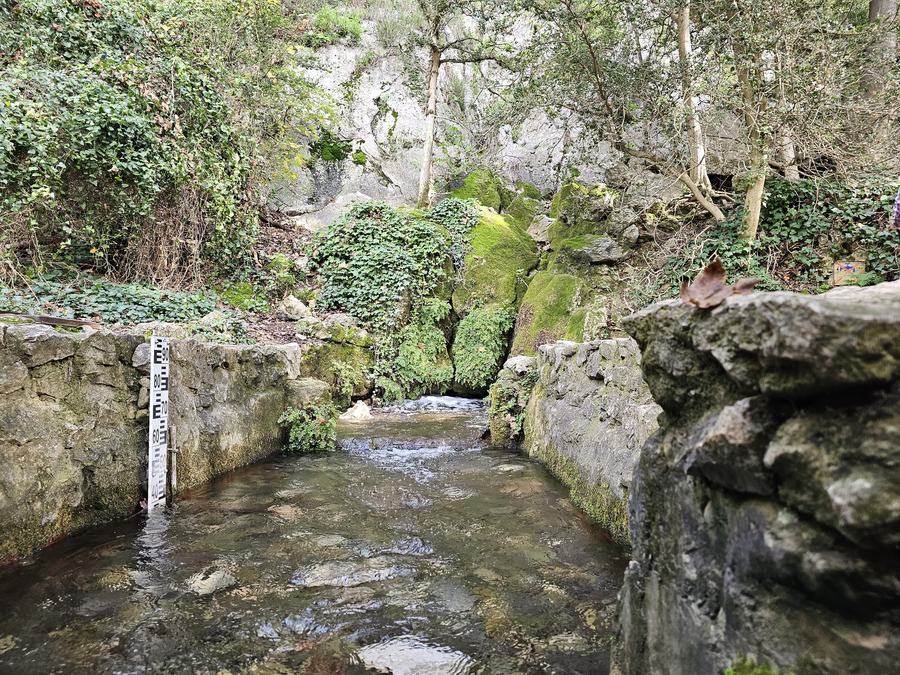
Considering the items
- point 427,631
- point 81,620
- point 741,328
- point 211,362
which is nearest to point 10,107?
point 211,362

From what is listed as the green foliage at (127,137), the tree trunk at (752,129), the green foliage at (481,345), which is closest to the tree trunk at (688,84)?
the tree trunk at (752,129)

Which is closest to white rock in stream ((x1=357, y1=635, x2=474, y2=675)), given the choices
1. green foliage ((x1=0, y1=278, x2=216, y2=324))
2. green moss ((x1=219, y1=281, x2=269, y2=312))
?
green foliage ((x1=0, y1=278, x2=216, y2=324))

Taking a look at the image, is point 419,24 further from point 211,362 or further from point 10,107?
point 211,362

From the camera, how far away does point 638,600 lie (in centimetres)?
205

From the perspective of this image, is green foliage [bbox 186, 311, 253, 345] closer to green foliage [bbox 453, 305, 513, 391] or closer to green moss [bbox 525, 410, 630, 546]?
green moss [bbox 525, 410, 630, 546]

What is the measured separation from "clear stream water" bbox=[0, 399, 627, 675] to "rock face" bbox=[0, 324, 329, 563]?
0.80ft

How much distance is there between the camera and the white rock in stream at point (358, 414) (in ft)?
32.0

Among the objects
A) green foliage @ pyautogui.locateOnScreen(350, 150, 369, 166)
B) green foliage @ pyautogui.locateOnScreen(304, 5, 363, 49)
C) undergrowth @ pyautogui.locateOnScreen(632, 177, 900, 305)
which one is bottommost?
undergrowth @ pyautogui.locateOnScreen(632, 177, 900, 305)

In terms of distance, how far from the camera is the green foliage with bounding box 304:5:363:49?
1995cm

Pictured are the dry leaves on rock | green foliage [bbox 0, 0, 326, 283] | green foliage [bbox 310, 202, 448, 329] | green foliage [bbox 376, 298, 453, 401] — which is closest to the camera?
the dry leaves on rock

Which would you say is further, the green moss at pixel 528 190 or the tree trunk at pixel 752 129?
the green moss at pixel 528 190

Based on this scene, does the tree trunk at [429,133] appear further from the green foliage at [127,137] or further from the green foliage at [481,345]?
the green foliage at [127,137]

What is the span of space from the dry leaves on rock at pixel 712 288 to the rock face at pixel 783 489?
0.06 meters

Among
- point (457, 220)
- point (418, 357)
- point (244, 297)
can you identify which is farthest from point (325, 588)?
point (457, 220)
